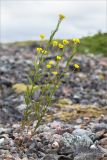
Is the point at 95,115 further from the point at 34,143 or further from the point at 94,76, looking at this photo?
the point at 94,76

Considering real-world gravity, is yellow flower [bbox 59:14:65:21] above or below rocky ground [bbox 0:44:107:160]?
above

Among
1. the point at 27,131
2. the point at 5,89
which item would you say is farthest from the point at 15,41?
the point at 27,131

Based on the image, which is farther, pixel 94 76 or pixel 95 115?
pixel 94 76

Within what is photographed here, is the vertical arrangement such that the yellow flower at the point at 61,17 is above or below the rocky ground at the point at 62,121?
above

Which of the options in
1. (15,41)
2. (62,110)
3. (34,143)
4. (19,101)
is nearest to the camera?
(34,143)

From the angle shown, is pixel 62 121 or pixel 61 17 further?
pixel 62 121

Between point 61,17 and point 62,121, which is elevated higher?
point 61,17

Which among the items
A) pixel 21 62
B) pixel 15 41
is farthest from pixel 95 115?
pixel 15 41

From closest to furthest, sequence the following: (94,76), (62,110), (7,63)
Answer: (62,110) < (94,76) < (7,63)
